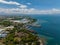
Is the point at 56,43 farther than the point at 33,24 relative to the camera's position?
No

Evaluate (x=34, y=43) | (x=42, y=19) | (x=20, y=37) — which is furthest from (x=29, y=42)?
(x=42, y=19)

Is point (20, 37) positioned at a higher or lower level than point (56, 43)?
higher

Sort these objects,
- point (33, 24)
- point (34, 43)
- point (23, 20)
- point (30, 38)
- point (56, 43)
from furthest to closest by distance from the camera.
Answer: point (23, 20) → point (33, 24) → point (56, 43) → point (30, 38) → point (34, 43)

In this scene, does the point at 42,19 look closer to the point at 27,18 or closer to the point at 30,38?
the point at 27,18

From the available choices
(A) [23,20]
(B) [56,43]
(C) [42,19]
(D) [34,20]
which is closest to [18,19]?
(A) [23,20]

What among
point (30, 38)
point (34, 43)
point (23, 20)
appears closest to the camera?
point (34, 43)

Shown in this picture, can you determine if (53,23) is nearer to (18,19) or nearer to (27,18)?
(27,18)

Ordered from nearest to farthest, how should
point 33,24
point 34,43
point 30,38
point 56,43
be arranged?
point 34,43 < point 30,38 < point 56,43 < point 33,24

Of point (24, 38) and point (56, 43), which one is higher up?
point (24, 38)

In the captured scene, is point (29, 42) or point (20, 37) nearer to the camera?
point (29, 42)
